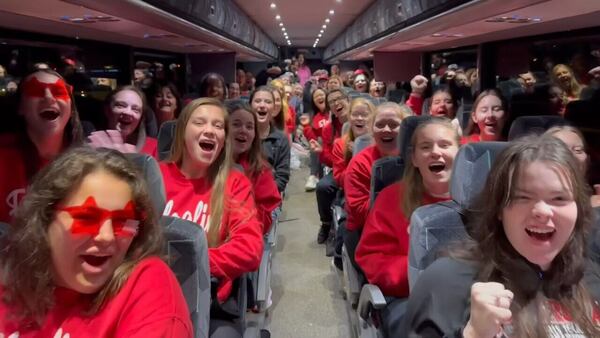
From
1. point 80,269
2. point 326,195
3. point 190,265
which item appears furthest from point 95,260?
point 326,195

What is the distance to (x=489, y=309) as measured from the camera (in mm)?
1182

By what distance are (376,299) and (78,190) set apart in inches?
49.1

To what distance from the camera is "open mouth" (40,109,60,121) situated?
2361mm

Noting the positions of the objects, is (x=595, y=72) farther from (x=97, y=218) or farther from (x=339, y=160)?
(x=97, y=218)

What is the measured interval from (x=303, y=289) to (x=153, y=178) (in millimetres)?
2467

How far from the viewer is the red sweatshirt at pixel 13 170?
2.25 meters

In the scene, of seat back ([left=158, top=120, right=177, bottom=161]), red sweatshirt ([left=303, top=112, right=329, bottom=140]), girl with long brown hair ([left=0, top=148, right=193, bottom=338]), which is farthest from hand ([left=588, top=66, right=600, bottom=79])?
red sweatshirt ([left=303, top=112, right=329, bottom=140])

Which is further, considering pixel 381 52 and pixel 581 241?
pixel 381 52

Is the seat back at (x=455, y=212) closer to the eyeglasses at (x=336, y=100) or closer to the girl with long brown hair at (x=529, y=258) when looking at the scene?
the girl with long brown hair at (x=529, y=258)

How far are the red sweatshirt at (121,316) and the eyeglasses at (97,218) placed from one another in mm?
114

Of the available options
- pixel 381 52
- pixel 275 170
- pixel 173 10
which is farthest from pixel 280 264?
pixel 381 52

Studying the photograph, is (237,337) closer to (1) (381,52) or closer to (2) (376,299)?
(2) (376,299)

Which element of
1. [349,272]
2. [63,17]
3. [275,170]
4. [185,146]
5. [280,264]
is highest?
[63,17]

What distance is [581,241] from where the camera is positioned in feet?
4.56
